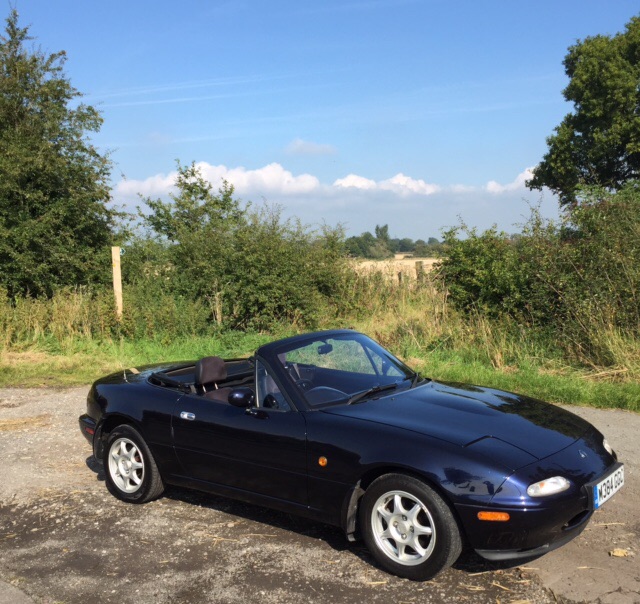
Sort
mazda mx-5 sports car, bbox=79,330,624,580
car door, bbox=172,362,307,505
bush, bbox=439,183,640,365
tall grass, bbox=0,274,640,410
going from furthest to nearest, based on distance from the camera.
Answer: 1. bush, bbox=439,183,640,365
2. tall grass, bbox=0,274,640,410
3. car door, bbox=172,362,307,505
4. mazda mx-5 sports car, bbox=79,330,624,580

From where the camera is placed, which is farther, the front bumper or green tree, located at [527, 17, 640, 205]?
green tree, located at [527, 17, 640, 205]

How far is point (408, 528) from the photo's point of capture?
3902 millimetres

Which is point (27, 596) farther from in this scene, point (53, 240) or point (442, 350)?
point (53, 240)

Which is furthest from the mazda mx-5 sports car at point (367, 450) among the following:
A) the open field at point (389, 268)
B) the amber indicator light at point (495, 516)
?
the open field at point (389, 268)

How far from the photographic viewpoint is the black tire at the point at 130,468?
5340mm

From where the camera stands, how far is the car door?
4430 mm

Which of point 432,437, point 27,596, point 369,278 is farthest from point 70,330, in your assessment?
point 432,437

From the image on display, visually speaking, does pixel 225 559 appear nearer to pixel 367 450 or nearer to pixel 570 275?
pixel 367 450

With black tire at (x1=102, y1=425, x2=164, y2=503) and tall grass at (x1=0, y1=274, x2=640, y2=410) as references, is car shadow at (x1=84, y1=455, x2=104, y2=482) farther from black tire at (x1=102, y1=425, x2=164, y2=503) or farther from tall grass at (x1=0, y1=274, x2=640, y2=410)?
tall grass at (x1=0, y1=274, x2=640, y2=410)

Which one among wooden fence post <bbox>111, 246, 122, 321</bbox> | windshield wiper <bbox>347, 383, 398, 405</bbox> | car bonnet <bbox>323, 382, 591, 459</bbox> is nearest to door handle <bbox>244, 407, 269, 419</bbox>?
car bonnet <bbox>323, 382, 591, 459</bbox>

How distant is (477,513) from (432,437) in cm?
52

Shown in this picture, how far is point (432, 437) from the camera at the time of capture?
4.00 metres

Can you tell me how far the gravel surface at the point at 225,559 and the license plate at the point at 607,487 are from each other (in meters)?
0.43

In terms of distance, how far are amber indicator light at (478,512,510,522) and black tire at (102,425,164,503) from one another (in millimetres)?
Answer: 2760
